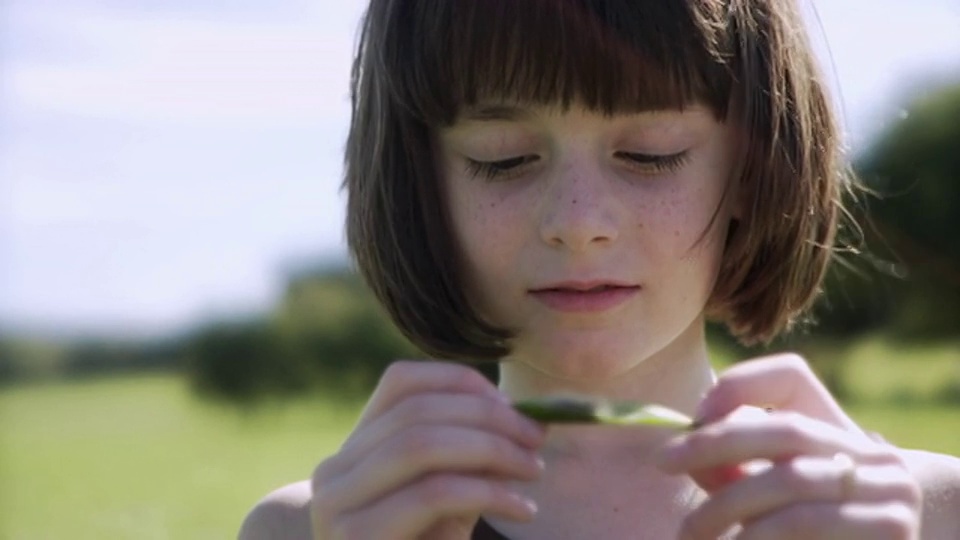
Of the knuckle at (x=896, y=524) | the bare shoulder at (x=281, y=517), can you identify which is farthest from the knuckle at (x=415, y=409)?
the bare shoulder at (x=281, y=517)

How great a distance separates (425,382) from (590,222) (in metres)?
0.34

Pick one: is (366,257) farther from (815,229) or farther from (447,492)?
(447,492)

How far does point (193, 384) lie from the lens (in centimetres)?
922

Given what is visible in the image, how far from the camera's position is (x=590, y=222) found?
57.8 inches

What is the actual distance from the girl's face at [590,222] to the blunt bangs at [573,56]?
0.02 meters

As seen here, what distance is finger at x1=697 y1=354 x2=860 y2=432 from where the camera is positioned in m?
1.29

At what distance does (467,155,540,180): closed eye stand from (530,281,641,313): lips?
15 cm

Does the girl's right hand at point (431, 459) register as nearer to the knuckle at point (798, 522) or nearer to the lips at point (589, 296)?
the knuckle at point (798, 522)

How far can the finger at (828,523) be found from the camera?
3.79 ft

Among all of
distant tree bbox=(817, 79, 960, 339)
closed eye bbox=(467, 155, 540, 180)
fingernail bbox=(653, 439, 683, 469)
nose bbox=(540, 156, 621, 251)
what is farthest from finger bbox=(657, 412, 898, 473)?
distant tree bbox=(817, 79, 960, 339)

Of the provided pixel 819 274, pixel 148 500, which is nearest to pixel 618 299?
pixel 819 274

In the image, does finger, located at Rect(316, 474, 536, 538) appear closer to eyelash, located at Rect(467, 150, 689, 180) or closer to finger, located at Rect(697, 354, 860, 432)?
finger, located at Rect(697, 354, 860, 432)

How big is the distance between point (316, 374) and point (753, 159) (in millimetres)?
7603

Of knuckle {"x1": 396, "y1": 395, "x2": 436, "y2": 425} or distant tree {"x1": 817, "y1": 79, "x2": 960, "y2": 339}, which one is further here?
distant tree {"x1": 817, "y1": 79, "x2": 960, "y2": 339}
